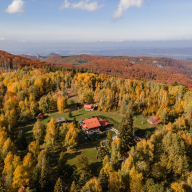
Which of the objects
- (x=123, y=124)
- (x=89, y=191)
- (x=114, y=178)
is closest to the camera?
(x=89, y=191)

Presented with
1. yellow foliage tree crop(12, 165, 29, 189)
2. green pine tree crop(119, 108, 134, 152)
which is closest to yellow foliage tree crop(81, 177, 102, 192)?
yellow foliage tree crop(12, 165, 29, 189)

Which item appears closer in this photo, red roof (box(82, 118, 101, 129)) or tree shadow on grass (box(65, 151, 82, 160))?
tree shadow on grass (box(65, 151, 82, 160))

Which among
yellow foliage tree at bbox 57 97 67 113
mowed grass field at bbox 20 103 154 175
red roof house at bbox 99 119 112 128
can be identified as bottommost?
mowed grass field at bbox 20 103 154 175

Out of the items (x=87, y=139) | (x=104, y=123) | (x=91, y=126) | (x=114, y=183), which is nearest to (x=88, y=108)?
(x=104, y=123)

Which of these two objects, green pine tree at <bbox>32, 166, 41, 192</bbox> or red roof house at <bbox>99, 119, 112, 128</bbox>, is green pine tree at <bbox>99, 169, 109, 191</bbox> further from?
red roof house at <bbox>99, 119, 112, 128</bbox>

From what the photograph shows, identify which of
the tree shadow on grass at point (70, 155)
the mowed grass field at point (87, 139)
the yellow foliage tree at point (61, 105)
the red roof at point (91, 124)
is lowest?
the tree shadow on grass at point (70, 155)

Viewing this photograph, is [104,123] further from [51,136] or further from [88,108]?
[51,136]

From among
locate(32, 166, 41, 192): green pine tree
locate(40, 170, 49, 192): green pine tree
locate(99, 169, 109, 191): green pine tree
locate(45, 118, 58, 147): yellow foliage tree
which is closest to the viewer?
locate(40, 170, 49, 192): green pine tree

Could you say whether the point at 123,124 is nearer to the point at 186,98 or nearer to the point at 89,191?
the point at 89,191

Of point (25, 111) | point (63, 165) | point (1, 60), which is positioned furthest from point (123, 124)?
point (1, 60)

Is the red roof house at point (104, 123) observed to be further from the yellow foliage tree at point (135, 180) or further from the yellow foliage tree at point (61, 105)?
the yellow foliage tree at point (135, 180)

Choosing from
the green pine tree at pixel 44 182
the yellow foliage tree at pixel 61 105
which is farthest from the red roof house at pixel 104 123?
the green pine tree at pixel 44 182
